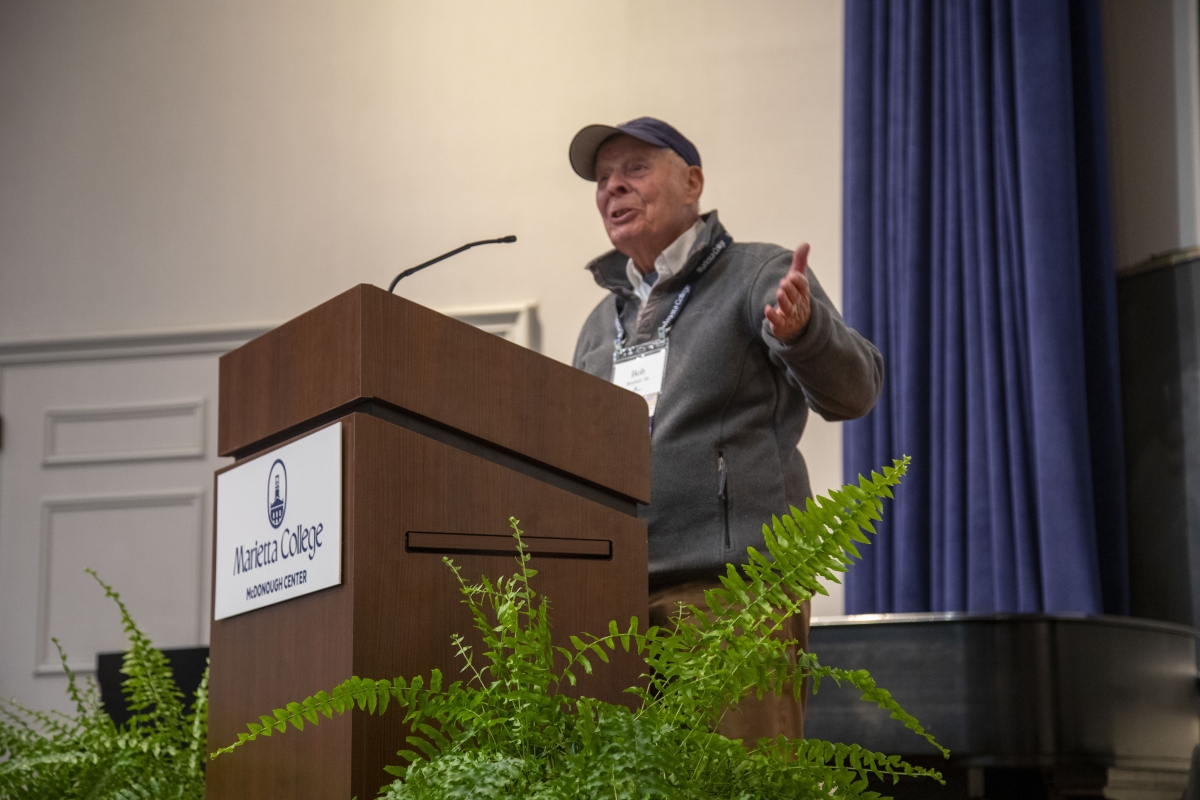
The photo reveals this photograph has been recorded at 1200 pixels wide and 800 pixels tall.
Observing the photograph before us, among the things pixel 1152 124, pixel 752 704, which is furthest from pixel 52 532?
pixel 1152 124

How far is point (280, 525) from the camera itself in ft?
4.28

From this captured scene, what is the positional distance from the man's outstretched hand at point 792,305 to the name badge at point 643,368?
11.9 inches

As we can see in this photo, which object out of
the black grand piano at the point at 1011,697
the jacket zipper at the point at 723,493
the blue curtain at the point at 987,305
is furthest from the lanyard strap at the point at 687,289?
the blue curtain at the point at 987,305

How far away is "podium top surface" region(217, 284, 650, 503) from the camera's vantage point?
1.23 m

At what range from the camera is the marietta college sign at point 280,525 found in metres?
1.21

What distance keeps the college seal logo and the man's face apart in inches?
40.5

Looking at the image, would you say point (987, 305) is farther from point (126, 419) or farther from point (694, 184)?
point (126, 419)

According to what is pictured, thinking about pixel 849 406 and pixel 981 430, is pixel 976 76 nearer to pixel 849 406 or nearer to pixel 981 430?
pixel 981 430

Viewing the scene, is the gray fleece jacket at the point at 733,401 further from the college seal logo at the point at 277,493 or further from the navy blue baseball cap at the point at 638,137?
the college seal logo at the point at 277,493

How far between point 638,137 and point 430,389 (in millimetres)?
1098

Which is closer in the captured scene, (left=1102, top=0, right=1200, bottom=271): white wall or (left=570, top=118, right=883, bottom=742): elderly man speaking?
(left=570, top=118, right=883, bottom=742): elderly man speaking

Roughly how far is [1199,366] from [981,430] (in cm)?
61

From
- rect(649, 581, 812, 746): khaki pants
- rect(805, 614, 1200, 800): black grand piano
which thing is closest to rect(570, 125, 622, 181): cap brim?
rect(649, 581, 812, 746): khaki pants

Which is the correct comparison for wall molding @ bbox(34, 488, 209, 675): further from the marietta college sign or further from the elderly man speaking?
the marietta college sign
